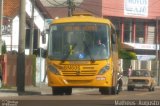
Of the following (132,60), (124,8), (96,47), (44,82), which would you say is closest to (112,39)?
(96,47)

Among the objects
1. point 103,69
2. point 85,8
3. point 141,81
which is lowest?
point 141,81

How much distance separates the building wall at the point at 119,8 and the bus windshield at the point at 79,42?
4955 centimetres

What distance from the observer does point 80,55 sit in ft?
81.0

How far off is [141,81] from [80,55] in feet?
69.7

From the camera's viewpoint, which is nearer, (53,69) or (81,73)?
(81,73)

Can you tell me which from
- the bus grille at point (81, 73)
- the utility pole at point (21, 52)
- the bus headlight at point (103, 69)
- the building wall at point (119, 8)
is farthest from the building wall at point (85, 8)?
the bus grille at point (81, 73)

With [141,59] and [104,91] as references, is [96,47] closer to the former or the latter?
[104,91]

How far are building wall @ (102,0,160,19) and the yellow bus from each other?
163ft

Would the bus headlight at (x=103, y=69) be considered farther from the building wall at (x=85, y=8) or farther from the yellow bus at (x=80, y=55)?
the building wall at (x=85, y=8)

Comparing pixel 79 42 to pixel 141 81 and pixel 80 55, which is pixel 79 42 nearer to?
pixel 80 55

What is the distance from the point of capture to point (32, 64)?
4125 centimetres

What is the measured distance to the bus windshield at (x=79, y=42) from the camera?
975 inches

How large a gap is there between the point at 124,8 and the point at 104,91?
51743 mm

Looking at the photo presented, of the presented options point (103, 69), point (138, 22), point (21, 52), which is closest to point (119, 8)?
point (138, 22)
